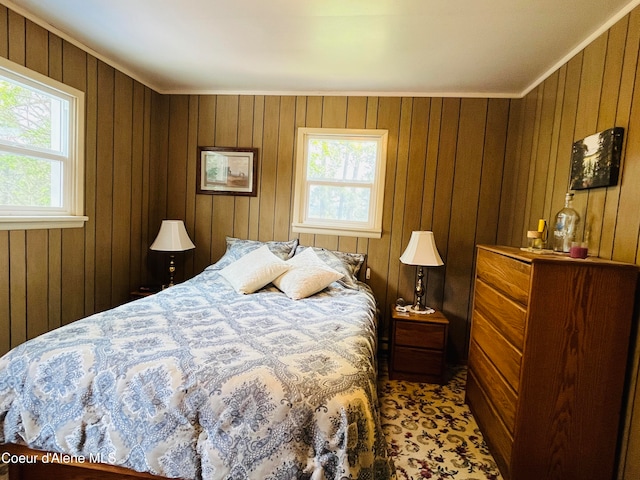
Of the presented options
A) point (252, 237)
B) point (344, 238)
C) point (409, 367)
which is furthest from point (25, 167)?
point (409, 367)

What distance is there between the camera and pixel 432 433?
2.01 m

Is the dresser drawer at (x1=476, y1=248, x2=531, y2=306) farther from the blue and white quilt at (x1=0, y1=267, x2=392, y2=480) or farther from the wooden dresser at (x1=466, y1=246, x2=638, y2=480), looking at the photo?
the blue and white quilt at (x1=0, y1=267, x2=392, y2=480)

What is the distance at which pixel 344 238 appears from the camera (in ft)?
10.5

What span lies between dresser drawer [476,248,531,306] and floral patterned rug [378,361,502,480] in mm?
937

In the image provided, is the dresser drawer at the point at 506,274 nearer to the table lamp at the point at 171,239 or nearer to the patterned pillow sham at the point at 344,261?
the patterned pillow sham at the point at 344,261

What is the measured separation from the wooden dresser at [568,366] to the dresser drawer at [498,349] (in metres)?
0.02

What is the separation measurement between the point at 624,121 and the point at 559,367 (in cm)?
126

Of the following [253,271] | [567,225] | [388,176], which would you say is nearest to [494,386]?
[567,225]

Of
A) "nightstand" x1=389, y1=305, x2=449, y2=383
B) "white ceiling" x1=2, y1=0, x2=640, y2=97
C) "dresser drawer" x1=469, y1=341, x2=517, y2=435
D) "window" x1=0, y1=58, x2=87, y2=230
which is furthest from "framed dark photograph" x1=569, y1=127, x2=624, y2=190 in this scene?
"window" x1=0, y1=58, x2=87, y2=230

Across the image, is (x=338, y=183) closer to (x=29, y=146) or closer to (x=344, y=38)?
(x=344, y=38)

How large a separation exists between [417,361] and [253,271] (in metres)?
1.52

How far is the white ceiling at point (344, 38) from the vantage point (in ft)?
6.01

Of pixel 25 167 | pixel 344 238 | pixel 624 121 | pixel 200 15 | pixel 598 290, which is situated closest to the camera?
pixel 598 290

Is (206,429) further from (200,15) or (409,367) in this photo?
(200,15)
